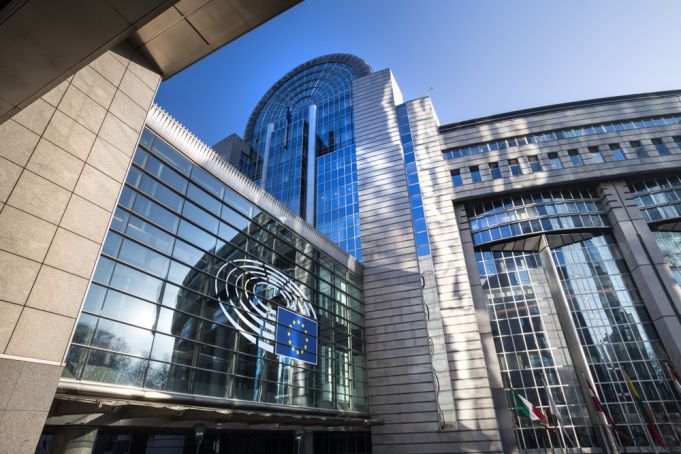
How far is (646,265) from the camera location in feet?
113

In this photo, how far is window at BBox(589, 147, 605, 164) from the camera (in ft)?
130

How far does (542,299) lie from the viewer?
118 ft

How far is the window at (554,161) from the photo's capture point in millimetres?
39719

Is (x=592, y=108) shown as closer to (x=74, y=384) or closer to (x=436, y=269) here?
(x=436, y=269)

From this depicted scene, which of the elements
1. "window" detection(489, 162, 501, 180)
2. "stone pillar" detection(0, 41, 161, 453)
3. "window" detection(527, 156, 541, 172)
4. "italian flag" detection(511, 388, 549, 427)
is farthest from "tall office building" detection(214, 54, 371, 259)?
Result: "stone pillar" detection(0, 41, 161, 453)

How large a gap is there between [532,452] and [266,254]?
26699 mm

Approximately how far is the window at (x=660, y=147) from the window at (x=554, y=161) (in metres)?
10.00

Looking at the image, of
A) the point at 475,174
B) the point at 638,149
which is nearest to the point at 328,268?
the point at 475,174

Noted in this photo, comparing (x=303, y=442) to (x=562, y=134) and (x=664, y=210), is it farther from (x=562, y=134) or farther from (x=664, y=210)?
(x=562, y=134)

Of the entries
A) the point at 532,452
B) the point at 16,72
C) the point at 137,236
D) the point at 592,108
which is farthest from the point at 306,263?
the point at 592,108

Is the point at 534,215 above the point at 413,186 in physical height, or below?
below

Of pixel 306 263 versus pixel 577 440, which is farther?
pixel 577 440

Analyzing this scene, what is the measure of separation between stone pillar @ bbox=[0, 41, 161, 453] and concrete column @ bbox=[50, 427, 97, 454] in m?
3.43

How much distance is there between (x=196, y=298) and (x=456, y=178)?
31.9 meters
